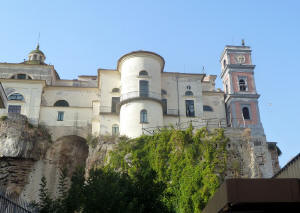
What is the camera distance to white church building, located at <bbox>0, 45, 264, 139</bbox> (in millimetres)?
41312

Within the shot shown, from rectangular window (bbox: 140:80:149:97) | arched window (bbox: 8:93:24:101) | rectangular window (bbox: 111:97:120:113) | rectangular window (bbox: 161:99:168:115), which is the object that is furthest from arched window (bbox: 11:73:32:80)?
rectangular window (bbox: 161:99:168:115)

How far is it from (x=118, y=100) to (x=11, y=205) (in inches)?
1160

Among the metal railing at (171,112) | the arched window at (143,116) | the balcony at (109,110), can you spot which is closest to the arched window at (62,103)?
the balcony at (109,110)

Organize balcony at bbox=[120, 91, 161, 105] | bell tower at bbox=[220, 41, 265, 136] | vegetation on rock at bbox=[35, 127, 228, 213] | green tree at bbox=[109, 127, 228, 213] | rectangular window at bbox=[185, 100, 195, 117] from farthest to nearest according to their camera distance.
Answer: bell tower at bbox=[220, 41, 265, 136]
rectangular window at bbox=[185, 100, 195, 117]
balcony at bbox=[120, 91, 161, 105]
green tree at bbox=[109, 127, 228, 213]
vegetation on rock at bbox=[35, 127, 228, 213]

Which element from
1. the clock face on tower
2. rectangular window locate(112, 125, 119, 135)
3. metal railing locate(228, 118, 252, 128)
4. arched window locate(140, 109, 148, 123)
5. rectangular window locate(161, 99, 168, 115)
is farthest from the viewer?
the clock face on tower

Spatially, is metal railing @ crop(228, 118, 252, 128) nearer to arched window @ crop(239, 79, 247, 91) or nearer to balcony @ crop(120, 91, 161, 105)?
arched window @ crop(239, 79, 247, 91)

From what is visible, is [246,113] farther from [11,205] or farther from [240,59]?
[11,205]

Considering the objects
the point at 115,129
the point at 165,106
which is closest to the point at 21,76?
the point at 115,129

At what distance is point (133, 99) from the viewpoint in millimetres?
40812

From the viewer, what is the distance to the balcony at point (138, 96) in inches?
1609

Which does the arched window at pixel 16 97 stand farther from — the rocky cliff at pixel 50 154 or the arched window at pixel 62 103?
the arched window at pixel 62 103

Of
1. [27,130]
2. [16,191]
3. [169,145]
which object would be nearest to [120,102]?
[169,145]

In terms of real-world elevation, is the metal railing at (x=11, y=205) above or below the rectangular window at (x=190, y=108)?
below

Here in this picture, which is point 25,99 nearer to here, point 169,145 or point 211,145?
point 169,145
